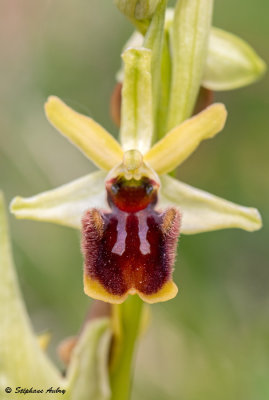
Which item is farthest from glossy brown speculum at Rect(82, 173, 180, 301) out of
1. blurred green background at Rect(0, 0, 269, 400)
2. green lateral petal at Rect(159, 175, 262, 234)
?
blurred green background at Rect(0, 0, 269, 400)

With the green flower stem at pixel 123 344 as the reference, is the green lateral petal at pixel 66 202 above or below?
above

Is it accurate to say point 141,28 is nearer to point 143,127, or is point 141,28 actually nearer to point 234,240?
point 143,127

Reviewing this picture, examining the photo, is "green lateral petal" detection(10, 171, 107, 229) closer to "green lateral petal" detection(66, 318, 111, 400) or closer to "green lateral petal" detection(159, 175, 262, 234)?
"green lateral petal" detection(159, 175, 262, 234)

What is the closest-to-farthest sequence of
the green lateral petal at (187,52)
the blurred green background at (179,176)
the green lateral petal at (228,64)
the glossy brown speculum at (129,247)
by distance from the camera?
the glossy brown speculum at (129,247) < the green lateral petal at (187,52) < the green lateral petal at (228,64) < the blurred green background at (179,176)

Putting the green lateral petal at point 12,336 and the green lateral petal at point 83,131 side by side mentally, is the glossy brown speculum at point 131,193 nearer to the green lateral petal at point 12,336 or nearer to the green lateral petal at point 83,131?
the green lateral petal at point 83,131

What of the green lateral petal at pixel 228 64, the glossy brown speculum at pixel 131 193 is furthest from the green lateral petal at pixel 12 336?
the green lateral petal at pixel 228 64

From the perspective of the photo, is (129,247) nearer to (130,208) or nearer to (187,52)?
(130,208)

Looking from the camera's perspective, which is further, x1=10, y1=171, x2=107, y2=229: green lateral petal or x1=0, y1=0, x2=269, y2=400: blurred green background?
x1=0, y1=0, x2=269, y2=400: blurred green background
